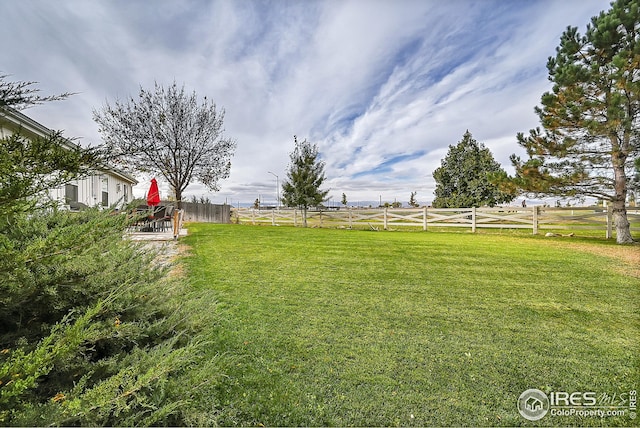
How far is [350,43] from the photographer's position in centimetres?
466

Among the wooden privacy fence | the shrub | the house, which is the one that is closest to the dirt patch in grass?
the wooden privacy fence

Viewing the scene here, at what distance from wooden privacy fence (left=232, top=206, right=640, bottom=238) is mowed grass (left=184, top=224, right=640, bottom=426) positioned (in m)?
6.90

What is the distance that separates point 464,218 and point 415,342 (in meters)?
12.7

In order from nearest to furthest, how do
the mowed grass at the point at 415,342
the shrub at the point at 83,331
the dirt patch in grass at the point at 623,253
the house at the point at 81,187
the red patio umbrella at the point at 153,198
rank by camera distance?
1. the shrub at the point at 83,331
2. the mowed grass at the point at 415,342
3. the red patio umbrella at the point at 153,198
4. the house at the point at 81,187
5. the dirt patch in grass at the point at 623,253

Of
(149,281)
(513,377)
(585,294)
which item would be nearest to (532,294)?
(585,294)

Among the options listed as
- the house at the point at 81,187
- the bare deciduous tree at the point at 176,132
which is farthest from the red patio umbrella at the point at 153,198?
the bare deciduous tree at the point at 176,132

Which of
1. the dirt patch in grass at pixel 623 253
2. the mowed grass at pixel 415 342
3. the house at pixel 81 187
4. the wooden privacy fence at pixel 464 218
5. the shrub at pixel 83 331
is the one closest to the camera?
the shrub at pixel 83 331

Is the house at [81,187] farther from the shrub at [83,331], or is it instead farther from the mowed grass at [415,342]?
the mowed grass at [415,342]

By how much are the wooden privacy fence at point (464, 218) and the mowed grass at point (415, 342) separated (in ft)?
22.7

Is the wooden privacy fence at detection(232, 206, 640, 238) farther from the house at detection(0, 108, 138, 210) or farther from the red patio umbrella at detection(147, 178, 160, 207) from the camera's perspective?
the red patio umbrella at detection(147, 178, 160, 207)

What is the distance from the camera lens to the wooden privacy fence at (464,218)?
1012 centimetres

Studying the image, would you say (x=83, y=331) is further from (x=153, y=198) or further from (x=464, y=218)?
(x=464, y=218)

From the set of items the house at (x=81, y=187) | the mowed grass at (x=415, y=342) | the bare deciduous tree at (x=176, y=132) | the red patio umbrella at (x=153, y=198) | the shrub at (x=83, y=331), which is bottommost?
the mowed grass at (x=415, y=342)

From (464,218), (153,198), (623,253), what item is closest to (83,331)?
(153,198)
